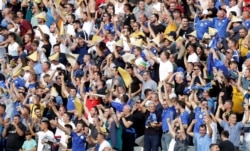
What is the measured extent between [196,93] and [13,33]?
24.2 ft

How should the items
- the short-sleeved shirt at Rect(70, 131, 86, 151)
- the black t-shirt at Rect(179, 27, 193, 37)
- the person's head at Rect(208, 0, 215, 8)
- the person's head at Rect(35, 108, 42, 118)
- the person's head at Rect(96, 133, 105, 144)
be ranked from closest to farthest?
1. the person's head at Rect(96, 133, 105, 144)
2. the short-sleeved shirt at Rect(70, 131, 86, 151)
3. the person's head at Rect(35, 108, 42, 118)
4. the black t-shirt at Rect(179, 27, 193, 37)
5. the person's head at Rect(208, 0, 215, 8)

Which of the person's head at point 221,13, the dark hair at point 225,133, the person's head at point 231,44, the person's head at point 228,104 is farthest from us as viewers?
the person's head at point 221,13

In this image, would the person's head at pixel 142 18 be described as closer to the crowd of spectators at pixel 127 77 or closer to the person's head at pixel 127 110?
the crowd of spectators at pixel 127 77

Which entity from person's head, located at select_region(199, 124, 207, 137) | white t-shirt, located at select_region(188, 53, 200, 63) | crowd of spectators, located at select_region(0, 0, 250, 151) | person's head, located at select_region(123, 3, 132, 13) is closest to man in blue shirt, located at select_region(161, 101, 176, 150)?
crowd of spectators, located at select_region(0, 0, 250, 151)

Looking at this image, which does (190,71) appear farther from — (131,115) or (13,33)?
(13,33)

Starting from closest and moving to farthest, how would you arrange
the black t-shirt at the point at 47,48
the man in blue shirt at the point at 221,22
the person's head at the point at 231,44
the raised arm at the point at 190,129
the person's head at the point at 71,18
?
the raised arm at the point at 190,129, the person's head at the point at 231,44, the man in blue shirt at the point at 221,22, the black t-shirt at the point at 47,48, the person's head at the point at 71,18

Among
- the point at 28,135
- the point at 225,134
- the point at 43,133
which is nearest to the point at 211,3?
the point at 43,133

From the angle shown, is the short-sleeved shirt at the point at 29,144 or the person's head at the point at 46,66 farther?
the person's head at the point at 46,66

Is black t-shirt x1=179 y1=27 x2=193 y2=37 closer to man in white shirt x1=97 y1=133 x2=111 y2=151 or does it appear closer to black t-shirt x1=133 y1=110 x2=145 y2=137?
black t-shirt x1=133 y1=110 x2=145 y2=137

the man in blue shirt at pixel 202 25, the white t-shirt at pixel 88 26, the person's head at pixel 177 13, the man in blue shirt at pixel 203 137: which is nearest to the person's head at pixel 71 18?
the white t-shirt at pixel 88 26

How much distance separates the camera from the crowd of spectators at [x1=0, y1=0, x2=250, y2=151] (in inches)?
1020

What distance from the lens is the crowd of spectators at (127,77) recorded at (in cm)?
2591

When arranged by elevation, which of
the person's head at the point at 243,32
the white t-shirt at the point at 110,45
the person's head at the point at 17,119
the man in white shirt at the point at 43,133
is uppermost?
the person's head at the point at 243,32

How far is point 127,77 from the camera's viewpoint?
2831 centimetres
